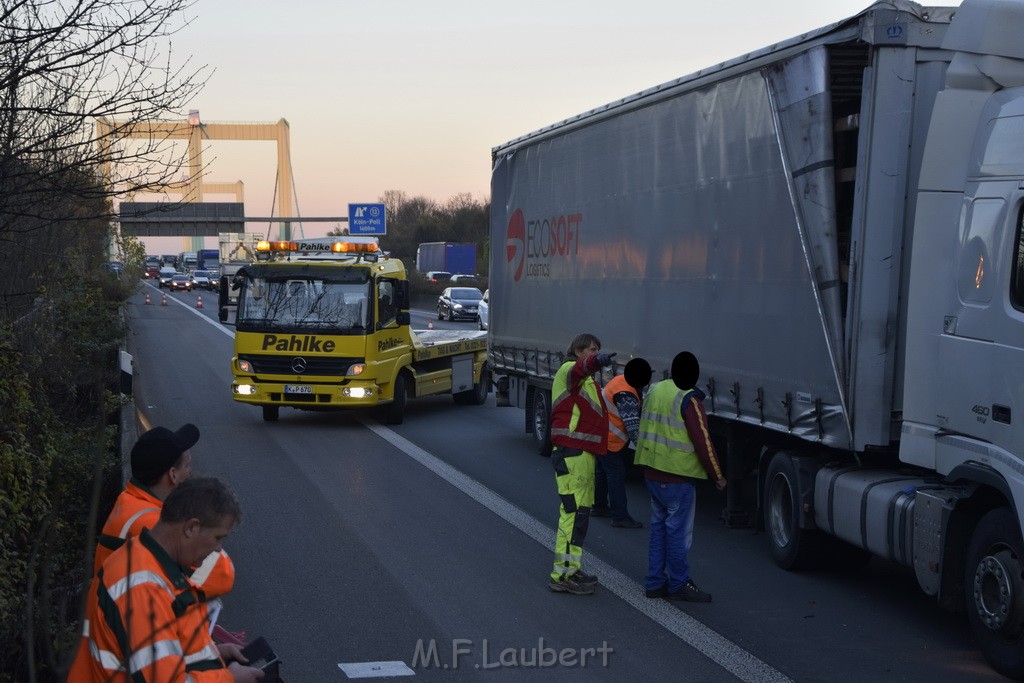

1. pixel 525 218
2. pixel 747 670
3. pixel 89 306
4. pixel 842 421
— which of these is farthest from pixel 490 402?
pixel 747 670

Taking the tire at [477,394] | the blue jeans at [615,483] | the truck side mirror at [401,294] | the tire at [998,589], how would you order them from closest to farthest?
the tire at [998,589]
the blue jeans at [615,483]
the truck side mirror at [401,294]
the tire at [477,394]

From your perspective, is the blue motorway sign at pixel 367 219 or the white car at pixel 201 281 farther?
the white car at pixel 201 281

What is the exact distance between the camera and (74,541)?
368 inches

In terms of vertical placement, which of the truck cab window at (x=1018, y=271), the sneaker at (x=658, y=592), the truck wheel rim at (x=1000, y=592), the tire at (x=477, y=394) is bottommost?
the tire at (x=477, y=394)

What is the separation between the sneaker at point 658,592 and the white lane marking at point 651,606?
1.3 inches

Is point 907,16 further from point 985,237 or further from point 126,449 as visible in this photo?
point 126,449

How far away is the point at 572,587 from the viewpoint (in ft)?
26.7

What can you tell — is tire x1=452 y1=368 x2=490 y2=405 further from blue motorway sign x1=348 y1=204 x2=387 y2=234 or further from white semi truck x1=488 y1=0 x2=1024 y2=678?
blue motorway sign x1=348 y1=204 x2=387 y2=234

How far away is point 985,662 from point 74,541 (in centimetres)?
664

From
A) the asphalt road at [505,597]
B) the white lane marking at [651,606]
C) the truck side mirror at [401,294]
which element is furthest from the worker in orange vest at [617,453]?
the truck side mirror at [401,294]

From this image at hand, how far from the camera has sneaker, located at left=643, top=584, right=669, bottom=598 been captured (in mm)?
8039

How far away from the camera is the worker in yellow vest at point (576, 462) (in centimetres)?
816

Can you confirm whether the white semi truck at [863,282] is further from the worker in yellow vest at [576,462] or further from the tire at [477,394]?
the tire at [477,394]

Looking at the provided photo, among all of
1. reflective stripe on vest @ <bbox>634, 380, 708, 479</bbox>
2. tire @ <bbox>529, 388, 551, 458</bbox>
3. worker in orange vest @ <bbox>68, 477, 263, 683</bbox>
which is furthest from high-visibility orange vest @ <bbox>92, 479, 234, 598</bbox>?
tire @ <bbox>529, 388, 551, 458</bbox>
